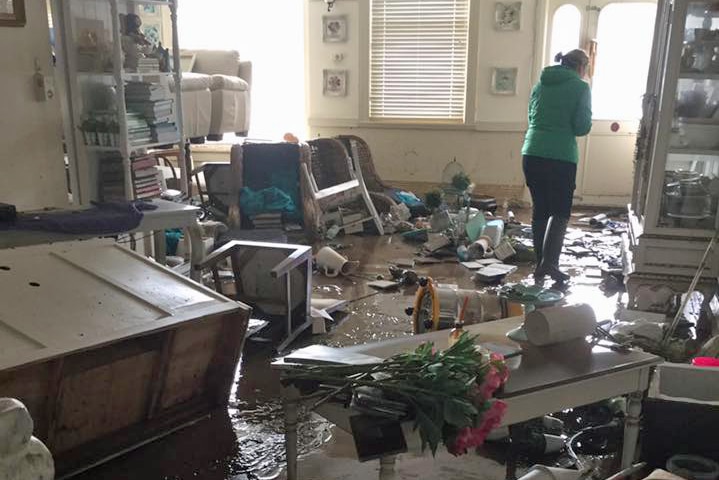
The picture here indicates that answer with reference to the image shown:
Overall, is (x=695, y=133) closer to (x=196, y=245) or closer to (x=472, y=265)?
(x=472, y=265)

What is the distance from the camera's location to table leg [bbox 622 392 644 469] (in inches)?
96.6

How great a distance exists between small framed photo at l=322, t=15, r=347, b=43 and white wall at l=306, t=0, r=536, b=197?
2.1 inches

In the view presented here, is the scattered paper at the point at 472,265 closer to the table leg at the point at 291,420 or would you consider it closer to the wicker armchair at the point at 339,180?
the wicker armchair at the point at 339,180

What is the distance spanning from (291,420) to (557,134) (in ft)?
10.4

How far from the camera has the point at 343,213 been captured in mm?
6844

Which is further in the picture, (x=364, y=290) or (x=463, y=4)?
(x=463, y=4)

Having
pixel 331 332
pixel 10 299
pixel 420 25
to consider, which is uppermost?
pixel 420 25

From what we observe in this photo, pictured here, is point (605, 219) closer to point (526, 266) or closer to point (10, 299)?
point (526, 266)

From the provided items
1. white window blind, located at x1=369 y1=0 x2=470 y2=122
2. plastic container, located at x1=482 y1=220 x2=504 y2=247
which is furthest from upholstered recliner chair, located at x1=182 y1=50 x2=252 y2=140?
plastic container, located at x1=482 y1=220 x2=504 y2=247

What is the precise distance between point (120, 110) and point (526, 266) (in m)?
3.35

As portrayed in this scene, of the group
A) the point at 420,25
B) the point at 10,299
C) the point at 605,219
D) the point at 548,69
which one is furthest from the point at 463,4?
the point at 10,299

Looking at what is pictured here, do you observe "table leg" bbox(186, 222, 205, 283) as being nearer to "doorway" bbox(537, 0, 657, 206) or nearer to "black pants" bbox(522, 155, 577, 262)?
"black pants" bbox(522, 155, 577, 262)

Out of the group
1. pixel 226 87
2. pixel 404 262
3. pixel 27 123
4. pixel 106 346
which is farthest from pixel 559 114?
pixel 226 87

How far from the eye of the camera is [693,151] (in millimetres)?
4133
